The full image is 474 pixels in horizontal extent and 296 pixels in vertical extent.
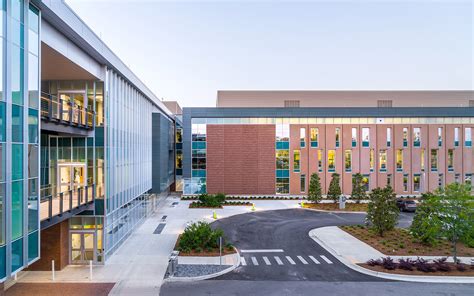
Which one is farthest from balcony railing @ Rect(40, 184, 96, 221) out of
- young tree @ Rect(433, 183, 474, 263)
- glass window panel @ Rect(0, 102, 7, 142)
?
young tree @ Rect(433, 183, 474, 263)

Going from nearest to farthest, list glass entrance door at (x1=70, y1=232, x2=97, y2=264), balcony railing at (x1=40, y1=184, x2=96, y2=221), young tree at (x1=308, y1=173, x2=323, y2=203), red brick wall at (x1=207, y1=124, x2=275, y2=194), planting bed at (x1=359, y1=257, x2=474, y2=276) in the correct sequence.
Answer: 1. balcony railing at (x1=40, y1=184, x2=96, y2=221)
2. planting bed at (x1=359, y1=257, x2=474, y2=276)
3. glass entrance door at (x1=70, y1=232, x2=97, y2=264)
4. young tree at (x1=308, y1=173, x2=323, y2=203)
5. red brick wall at (x1=207, y1=124, x2=275, y2=194)

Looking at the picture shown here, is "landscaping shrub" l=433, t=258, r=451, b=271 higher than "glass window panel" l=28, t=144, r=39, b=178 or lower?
lower

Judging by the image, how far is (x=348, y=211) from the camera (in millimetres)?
28484

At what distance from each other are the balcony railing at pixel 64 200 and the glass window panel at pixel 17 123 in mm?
3257

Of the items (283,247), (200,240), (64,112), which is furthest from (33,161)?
(283,247)

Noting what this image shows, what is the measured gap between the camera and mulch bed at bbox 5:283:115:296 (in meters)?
11.3

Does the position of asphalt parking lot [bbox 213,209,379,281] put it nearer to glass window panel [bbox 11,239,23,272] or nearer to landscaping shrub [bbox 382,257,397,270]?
landscaping shrub [bbox 382,257,397,270]

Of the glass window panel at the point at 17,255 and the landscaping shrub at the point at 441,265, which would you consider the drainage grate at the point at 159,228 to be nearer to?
the glass window panel at the point at 17,255

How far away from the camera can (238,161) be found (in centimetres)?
3728

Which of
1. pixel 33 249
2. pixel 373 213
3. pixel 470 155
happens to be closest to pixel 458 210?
pixel 373 213

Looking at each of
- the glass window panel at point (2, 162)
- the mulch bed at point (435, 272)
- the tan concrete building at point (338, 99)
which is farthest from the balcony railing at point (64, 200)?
the tan concrete building at point (338, 99)

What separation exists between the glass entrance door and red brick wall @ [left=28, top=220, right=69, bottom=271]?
61 cm

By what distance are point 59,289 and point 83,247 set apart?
3.13m

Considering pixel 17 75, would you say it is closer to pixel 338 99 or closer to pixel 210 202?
pixel 210 202
